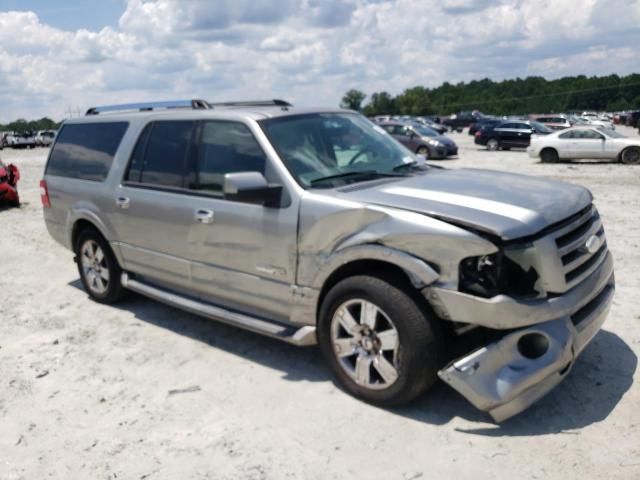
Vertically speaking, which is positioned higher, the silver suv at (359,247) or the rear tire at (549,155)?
the silver suv at (359,247)

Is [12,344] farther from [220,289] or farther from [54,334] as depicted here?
[220,289]

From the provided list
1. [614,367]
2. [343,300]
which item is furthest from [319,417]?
[614,367]

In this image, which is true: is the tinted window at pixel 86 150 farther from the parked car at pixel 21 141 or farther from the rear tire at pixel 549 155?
the parked car at pixel 21 141

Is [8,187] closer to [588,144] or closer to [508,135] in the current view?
[588,144]

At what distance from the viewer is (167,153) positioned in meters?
5.06

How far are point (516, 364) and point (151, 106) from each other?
13.3 ft

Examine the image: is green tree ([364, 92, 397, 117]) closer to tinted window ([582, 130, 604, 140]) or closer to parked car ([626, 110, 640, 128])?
parked car ([626, 110, 640, 128])

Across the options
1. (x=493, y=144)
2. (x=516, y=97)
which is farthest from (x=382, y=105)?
(x=493, y=144)

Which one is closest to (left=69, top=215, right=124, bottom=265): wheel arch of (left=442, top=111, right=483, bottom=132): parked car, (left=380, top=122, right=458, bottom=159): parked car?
(left=380, top=122, right=458, bottom=159): parked car

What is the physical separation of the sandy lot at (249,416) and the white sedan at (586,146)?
16777 millimetres

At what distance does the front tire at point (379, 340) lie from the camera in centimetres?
349

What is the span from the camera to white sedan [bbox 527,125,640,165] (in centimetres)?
2033

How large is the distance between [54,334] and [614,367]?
15.1 feet

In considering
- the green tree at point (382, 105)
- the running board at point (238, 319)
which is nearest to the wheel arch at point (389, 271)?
the running board at point (238, 319)
